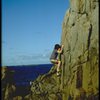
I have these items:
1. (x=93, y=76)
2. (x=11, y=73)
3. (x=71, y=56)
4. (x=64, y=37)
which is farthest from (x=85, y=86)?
(x=11, y=73)

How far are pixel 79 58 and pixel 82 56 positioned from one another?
208 mm

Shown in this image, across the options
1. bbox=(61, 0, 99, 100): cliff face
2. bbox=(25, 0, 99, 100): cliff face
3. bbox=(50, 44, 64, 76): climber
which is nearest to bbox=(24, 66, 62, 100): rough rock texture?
bbox=(25, 0, 99, 100): cliff face

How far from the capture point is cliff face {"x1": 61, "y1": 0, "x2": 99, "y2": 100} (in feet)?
50.8

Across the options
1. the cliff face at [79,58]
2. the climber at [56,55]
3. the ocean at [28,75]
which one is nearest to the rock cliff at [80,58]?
the cliff face at [79,58]

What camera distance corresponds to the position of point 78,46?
621 inches

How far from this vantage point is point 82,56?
Result: 15.8 m

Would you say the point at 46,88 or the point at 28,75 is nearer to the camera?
the point at 46,88

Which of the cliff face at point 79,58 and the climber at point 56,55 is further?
the cliff face at point 79,58

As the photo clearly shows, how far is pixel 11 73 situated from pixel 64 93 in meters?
4.90

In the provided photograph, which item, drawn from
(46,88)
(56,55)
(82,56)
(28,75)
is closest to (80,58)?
(82,56)

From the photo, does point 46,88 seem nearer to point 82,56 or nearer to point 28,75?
point 82,56

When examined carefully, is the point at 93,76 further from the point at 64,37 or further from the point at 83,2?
the point at 83,2

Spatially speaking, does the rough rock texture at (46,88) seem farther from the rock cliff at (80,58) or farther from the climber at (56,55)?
the climber at (56,55)

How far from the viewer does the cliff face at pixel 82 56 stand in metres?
15.5
